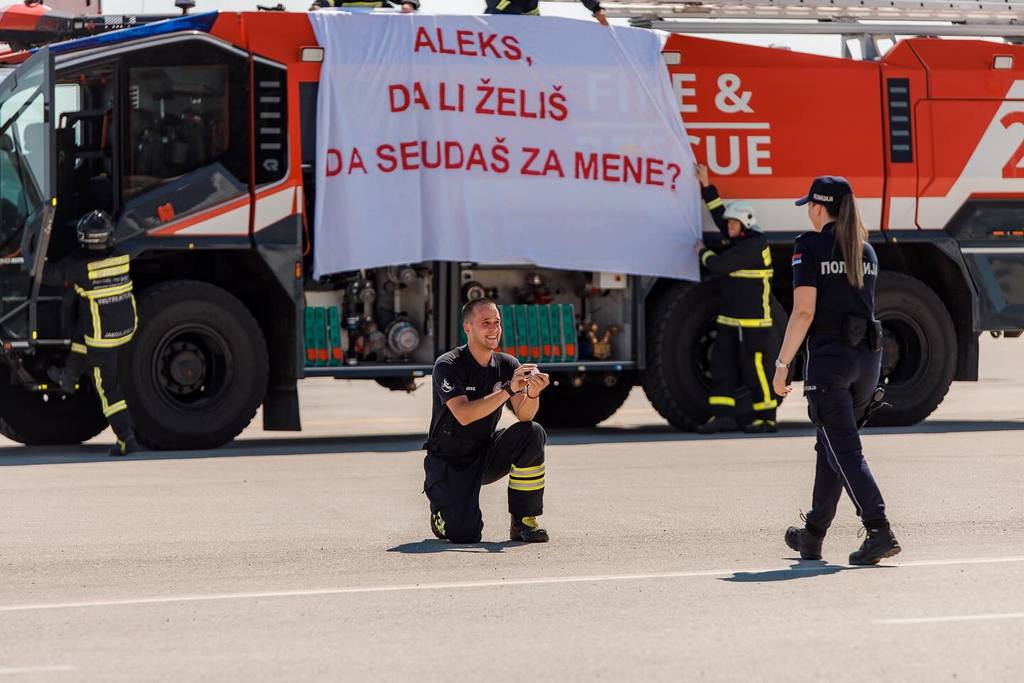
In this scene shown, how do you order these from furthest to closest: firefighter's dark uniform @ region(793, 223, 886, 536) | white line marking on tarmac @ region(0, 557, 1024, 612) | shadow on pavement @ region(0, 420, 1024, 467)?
shadow on pavement @ region(0, 420, 1024, 467)
firefighter's dark uniform @ region(793, 223, 886, 536)
white line marking on tarmac @ region(0, 557, 1024, 612)

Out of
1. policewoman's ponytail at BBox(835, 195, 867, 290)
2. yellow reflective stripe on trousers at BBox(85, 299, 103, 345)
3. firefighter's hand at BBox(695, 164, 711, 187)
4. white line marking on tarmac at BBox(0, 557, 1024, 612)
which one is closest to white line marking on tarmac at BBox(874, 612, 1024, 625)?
white line marking on tarmac at BBox(0, 557, 1024, 612)

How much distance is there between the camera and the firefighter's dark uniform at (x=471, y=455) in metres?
8.82

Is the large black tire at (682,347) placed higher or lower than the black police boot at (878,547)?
higher

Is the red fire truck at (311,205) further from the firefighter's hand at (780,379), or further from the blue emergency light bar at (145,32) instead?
the firefighter's hand at (780,379)

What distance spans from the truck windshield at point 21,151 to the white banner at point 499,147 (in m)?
2.05

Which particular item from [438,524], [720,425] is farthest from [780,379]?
[720,425]

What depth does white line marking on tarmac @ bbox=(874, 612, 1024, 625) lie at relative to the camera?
257 inches

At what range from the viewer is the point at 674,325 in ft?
50.5

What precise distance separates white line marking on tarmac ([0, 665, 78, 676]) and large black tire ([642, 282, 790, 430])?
9.82m

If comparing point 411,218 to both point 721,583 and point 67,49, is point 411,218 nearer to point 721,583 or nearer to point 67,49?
point 67,49

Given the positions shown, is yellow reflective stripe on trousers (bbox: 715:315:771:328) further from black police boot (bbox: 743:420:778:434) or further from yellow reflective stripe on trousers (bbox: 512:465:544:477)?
yellow reflective stripe on trousers (bbox: 512:465:544:477)

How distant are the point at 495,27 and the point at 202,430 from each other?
3868 mm

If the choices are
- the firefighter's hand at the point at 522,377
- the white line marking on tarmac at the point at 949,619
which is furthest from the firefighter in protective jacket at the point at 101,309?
the white line marking on tarmac at the point at 949,619

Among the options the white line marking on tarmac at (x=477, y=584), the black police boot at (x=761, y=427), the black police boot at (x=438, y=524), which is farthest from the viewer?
the black police boot at (x=761, y=427)
